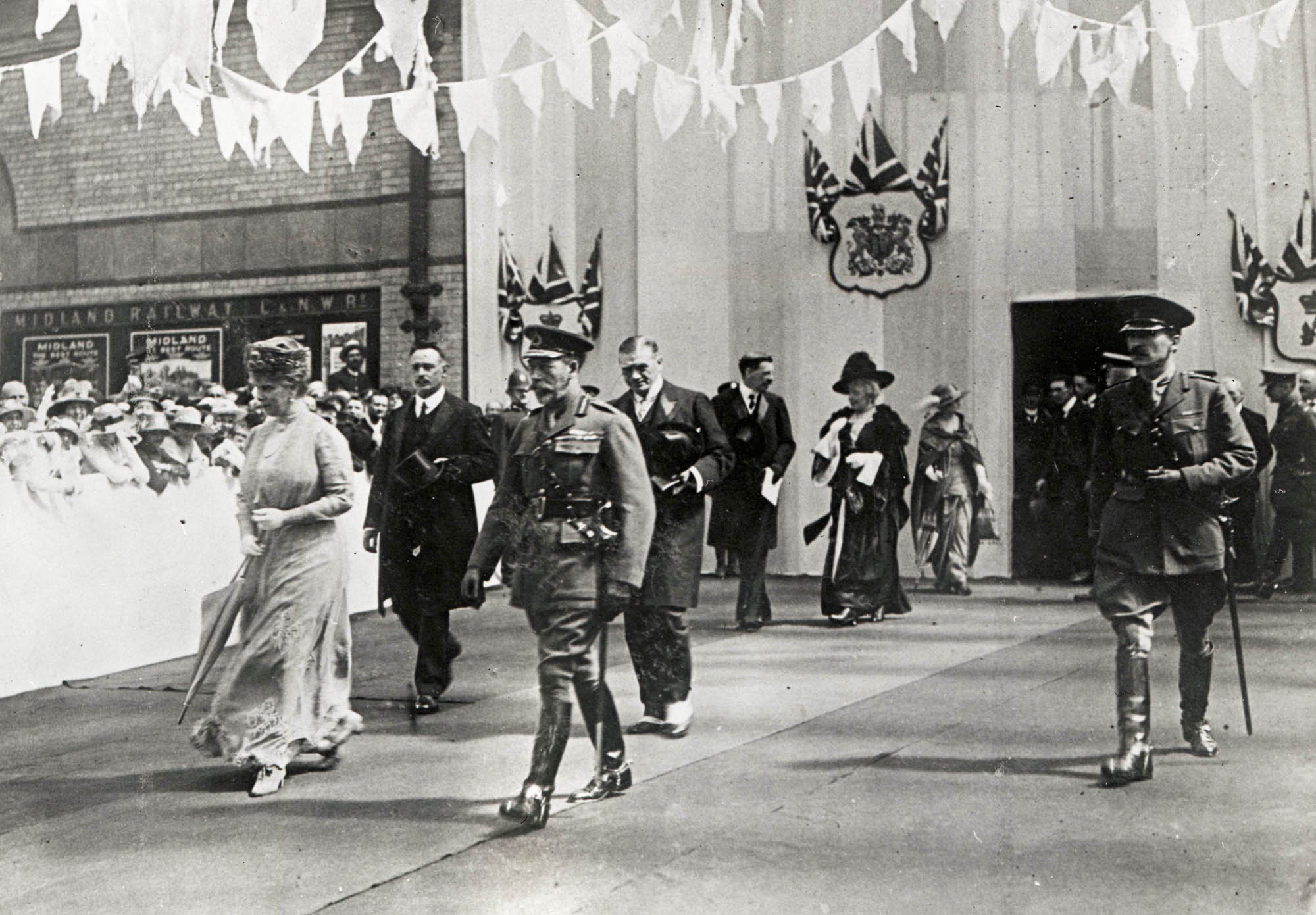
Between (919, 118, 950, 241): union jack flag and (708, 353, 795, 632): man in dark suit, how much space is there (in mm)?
1158

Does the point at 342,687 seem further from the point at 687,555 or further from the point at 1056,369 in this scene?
the point at 1056,369

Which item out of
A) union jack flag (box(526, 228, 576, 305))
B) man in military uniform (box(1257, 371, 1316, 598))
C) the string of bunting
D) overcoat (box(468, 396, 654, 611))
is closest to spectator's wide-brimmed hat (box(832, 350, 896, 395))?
the string of bunting

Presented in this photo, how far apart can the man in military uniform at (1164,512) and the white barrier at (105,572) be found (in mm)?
4233

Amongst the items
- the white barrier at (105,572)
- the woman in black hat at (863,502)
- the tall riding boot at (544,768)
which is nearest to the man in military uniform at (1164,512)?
the tall riding boot at (544,768)

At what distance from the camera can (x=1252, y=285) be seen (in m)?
5.82

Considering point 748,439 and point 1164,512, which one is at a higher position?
point 748,439

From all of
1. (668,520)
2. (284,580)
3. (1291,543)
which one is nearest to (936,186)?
(1291,543)

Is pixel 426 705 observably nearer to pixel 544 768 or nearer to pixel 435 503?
pixel 435 503

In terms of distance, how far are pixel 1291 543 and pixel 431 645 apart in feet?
14.1

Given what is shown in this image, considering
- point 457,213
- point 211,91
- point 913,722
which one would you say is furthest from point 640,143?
point 913,722

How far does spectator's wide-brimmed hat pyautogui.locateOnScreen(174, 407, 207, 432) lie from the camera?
290 inches

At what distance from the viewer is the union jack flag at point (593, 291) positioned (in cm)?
653

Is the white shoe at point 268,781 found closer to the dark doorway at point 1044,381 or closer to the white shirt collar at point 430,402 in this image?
the white shirt collar at point 430,402

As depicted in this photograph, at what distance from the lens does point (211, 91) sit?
21.4 ft
